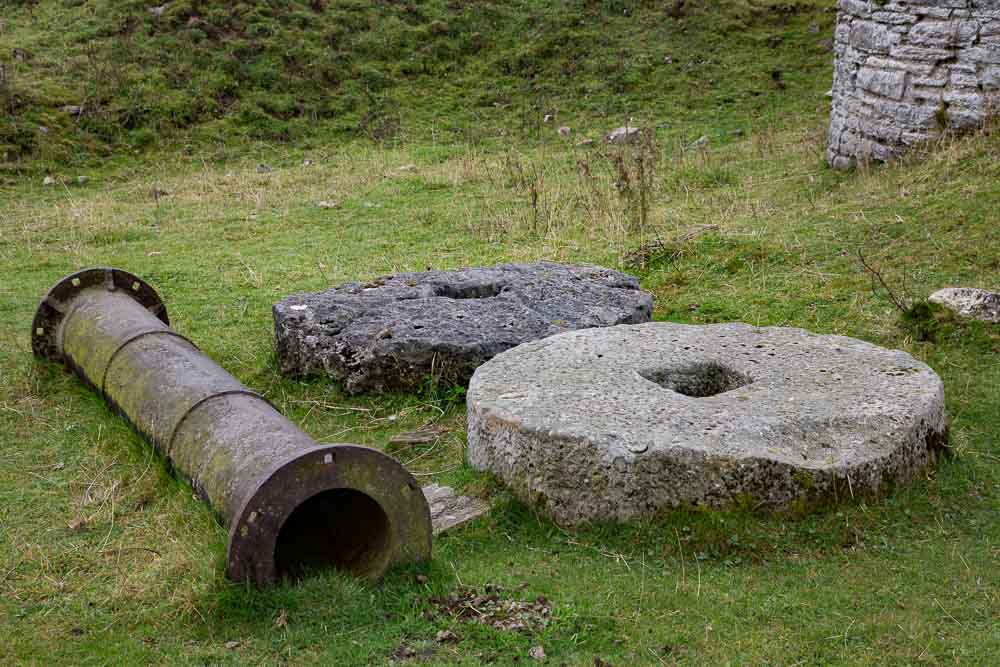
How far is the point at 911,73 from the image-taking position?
10070mm

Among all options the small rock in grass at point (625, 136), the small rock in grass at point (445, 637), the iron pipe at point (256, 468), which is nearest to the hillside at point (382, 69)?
the small rock in grass at point (625, 136)

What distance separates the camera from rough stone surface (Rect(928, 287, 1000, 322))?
21.9 feet

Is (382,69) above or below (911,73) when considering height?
below

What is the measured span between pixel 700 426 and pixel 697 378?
1012 mm

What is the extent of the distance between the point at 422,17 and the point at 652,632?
1633 cm

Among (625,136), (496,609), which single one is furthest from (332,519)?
(625,136)

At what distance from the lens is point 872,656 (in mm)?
3580

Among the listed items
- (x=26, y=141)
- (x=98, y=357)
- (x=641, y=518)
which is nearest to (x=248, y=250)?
(x=98, y=357)

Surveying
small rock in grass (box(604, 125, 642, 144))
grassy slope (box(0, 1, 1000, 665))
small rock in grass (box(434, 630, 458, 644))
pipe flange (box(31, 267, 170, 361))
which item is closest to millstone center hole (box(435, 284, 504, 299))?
grassy slope (box(0, 1, 1000, 665))

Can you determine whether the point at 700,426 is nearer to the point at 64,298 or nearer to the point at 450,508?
the point at 450,508

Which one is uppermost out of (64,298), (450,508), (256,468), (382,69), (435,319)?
(382,69)

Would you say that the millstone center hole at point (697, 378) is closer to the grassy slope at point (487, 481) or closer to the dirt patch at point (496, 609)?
the grassy slope at point (487, 481)

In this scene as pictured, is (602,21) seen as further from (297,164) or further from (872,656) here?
(872,656)

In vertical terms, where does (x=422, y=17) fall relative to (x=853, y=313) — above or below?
above
